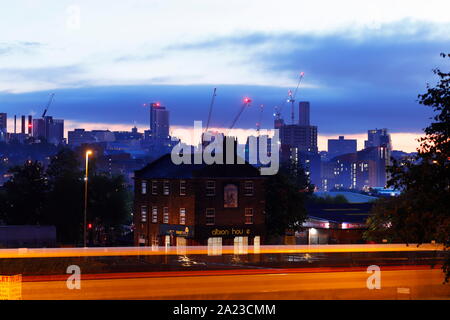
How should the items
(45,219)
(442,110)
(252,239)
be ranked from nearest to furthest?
1. (442,110)
2. (252,239)
3. (45,219)

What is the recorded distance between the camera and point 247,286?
107ft

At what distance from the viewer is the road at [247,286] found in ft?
96.0

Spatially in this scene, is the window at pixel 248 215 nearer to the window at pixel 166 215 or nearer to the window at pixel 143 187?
the window at pixel 166 215

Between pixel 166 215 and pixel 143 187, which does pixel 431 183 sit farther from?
pixel 143 187

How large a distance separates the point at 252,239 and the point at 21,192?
3373 centimetres

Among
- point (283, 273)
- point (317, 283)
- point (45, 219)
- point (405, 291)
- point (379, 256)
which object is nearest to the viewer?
point (405, 291)

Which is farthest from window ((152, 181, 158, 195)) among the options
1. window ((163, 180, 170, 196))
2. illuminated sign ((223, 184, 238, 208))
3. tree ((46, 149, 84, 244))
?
tree ((46, 149, 84, 244))

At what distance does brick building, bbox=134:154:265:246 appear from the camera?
72875 mm

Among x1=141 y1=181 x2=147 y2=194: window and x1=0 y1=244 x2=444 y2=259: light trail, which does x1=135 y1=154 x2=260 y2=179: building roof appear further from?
x1=0 y1=244 x2=444 y2=259: light trail

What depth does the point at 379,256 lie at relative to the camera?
4744 centimetres

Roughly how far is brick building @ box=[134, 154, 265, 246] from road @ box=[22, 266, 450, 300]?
35.2 m

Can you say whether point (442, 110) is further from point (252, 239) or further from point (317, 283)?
point (252, 239)

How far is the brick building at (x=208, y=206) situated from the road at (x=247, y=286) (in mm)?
35178
